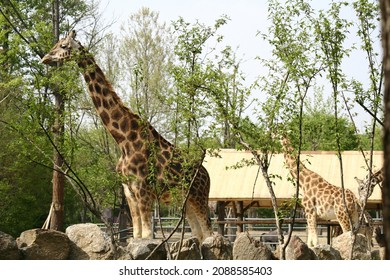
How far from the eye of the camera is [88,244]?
36.9 ft

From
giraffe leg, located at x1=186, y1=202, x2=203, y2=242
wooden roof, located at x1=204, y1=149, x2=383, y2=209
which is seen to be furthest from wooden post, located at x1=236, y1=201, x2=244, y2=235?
giraffe leg, located at x1=186, y1=202, x2=203, y2=242

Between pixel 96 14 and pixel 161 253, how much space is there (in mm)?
11788

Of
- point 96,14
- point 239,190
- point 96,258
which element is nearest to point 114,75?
point 96,14

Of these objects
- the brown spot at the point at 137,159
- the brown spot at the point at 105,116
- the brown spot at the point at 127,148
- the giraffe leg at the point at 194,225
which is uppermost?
the brown spot at the point at 105,116

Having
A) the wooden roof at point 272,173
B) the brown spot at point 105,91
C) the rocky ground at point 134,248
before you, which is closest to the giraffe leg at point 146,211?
the rocky ground at point 134,248

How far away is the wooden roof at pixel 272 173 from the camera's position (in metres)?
17.1

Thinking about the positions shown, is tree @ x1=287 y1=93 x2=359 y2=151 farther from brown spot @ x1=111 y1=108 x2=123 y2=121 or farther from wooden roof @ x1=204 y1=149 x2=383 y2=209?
brown spot @ x1=111 y1=108 x2=123 y2=121

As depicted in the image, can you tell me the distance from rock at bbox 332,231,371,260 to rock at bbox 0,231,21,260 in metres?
4.42

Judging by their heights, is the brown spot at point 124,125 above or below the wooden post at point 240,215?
above

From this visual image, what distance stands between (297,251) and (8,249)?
11.9 feet

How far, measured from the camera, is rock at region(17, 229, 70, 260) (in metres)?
10.6

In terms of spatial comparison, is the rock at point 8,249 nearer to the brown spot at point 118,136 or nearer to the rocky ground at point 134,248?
the rocky ground at point 134,248

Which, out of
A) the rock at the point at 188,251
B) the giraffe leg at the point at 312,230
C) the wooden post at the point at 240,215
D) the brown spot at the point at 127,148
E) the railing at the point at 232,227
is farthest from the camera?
the wooden post at the point at 240,215

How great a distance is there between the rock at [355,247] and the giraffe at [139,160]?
2.04 metres
